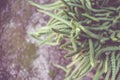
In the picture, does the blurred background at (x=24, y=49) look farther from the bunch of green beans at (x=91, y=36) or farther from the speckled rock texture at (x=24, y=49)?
the bunch of green beans at (x=91, y=36)

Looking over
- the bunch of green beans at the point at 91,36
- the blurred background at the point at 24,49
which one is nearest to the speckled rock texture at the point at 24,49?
the blurred background at the point at 24,49

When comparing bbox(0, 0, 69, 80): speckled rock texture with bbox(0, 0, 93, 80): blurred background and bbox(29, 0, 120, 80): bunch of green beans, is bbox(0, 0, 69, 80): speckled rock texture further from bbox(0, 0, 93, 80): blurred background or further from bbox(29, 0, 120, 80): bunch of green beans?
bbox(29, 0, 120, 80): bunch of green beans

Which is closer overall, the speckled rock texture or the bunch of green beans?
the bunch of green beans

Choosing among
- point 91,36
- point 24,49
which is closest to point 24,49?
point 24,49

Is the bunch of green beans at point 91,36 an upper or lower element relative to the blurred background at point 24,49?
upper

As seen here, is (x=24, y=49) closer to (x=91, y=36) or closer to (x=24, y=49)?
(x=24, y=49)

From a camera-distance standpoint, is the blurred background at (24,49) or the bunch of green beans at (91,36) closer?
the bunch of green beans at (91,36)

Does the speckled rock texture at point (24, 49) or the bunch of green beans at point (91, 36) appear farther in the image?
the speckled rock texture at point (24, 49)

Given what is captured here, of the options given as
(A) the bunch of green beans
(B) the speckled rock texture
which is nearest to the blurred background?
(B) the speckled rock texture

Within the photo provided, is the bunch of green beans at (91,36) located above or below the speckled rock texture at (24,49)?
above
